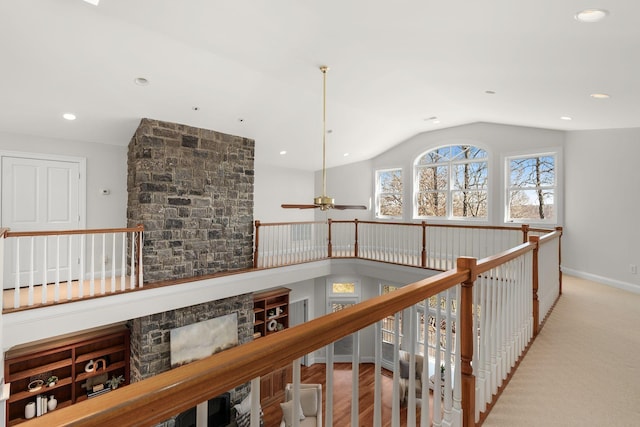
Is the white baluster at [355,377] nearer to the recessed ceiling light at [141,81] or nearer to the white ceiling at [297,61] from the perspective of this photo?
the white ceiling at [297,61]

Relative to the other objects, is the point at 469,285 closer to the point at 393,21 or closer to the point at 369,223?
the point at 393,21

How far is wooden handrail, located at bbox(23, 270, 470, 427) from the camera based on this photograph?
2.02 ft

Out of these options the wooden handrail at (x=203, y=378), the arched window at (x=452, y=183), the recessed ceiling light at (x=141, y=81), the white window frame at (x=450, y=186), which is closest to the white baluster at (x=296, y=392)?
the wooden handrail at (x=203, y=378)

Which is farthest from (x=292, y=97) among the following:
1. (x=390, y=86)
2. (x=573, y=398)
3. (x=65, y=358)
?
(x=65, y=358)

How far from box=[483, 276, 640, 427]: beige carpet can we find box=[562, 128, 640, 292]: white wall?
221cm

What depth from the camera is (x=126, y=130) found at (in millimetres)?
5633

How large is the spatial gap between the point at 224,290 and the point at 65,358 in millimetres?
2725

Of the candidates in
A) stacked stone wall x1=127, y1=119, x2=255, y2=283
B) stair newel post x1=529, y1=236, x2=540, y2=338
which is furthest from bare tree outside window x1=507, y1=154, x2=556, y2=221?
stacked stone wall x1=127, y1=119, x2=255, y2=283

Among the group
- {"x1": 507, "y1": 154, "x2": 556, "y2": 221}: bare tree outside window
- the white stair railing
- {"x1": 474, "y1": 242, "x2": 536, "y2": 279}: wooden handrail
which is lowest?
the white stair railing

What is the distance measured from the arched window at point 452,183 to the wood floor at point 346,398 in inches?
171

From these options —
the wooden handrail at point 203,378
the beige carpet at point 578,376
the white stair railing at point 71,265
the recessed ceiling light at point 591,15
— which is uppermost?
the recessed ceiling light at point 591,15

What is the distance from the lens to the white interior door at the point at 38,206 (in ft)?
16.9

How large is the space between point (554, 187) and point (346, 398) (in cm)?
636

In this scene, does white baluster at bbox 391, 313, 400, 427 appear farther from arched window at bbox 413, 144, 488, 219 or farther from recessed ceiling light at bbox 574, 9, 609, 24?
arched window at bbox 413, 144, 488, 219
